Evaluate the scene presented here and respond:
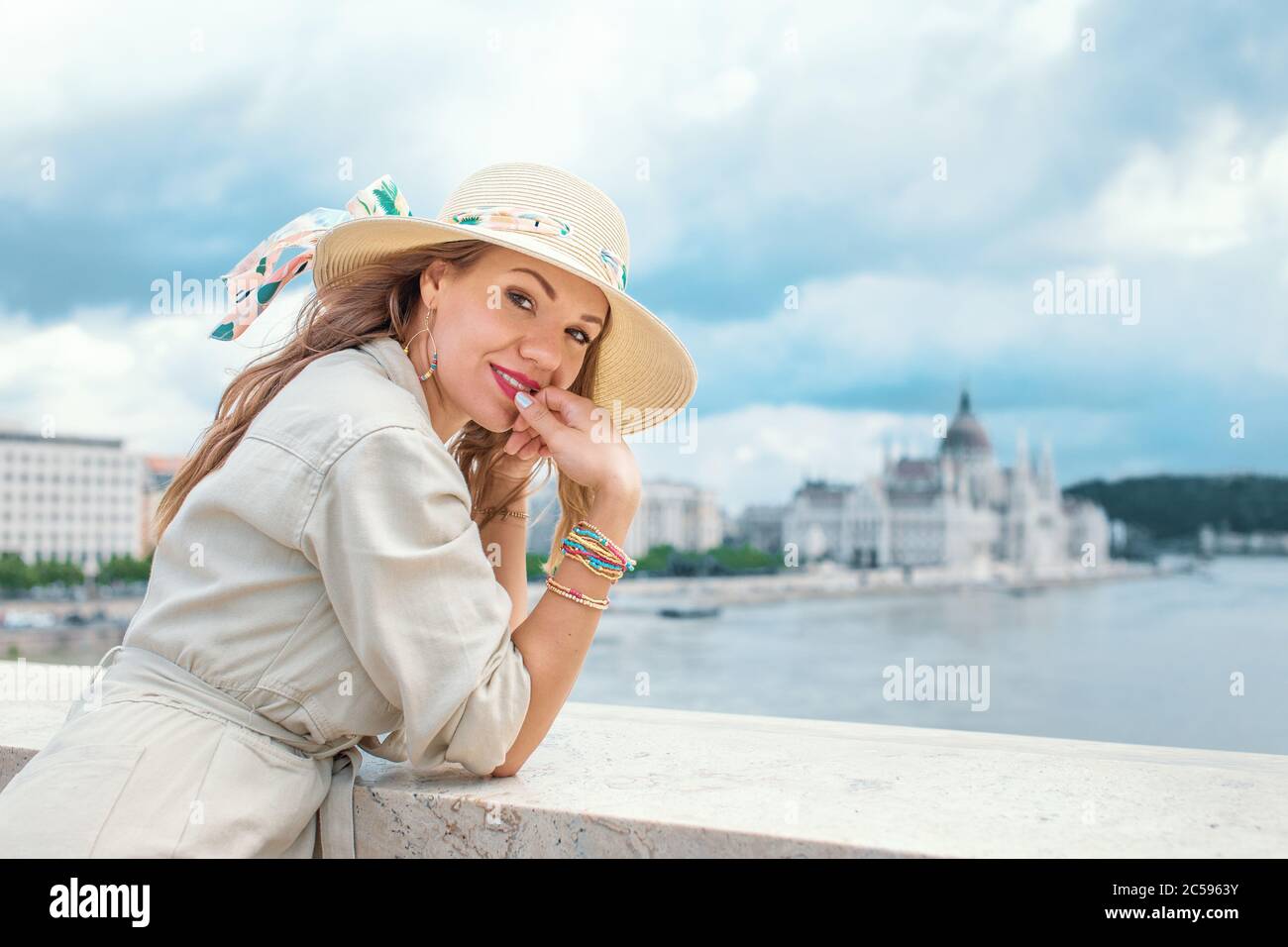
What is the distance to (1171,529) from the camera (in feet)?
179

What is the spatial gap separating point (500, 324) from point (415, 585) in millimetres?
261

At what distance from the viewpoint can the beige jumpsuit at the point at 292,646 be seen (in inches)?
31.9

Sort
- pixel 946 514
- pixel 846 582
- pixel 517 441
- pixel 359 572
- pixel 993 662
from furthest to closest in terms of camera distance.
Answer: pixel 946 514
pixel 846 582
pixel 993 662
pixel 517 441
pixel 359 572

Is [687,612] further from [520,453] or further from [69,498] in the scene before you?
[520,453]

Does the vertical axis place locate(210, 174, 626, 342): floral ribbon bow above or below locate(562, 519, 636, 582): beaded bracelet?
above

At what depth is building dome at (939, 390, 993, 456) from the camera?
179ft

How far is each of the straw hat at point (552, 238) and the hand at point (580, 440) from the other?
4.0 inches

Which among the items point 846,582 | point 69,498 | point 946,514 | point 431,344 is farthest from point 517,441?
point 946,514

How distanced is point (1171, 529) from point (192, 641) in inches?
2342

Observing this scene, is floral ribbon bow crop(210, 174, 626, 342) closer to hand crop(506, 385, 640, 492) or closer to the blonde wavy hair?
the blonde wavy hair

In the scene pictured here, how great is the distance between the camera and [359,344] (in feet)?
3.33

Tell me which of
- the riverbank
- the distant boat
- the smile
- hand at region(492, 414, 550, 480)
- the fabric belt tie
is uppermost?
the smile

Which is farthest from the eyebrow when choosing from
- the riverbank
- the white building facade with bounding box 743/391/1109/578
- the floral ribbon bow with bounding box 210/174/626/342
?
the white building facade with bounding box 743/391/1109/578

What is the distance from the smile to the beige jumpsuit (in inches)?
4.0
